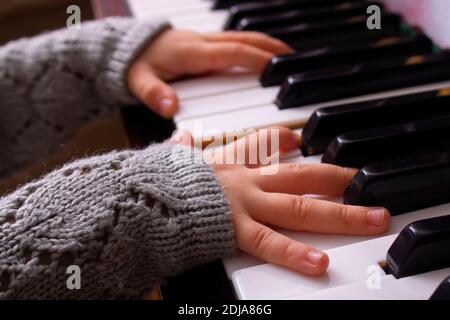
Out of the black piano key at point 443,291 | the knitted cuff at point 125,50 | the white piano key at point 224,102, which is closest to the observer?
the black piano key at point 443,291

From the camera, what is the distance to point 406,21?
963mm

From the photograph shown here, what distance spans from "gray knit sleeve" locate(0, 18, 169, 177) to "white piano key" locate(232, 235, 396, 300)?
0.52 meters

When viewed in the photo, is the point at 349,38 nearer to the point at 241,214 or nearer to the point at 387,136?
the point at 387,136

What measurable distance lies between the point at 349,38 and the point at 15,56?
0.62 m

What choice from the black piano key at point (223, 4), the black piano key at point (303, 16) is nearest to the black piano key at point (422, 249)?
the black piano key at point (303, 16)

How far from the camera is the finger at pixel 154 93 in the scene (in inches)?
33.4

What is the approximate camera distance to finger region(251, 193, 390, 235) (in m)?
0.58

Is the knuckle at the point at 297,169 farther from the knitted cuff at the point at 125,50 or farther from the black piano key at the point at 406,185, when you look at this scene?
the knitted cuff at the point at 125,50

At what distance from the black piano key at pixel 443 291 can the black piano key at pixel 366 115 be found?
0.28 metres

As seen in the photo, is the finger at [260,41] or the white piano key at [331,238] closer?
the white piano key at [331,238]

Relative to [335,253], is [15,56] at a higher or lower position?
higher
